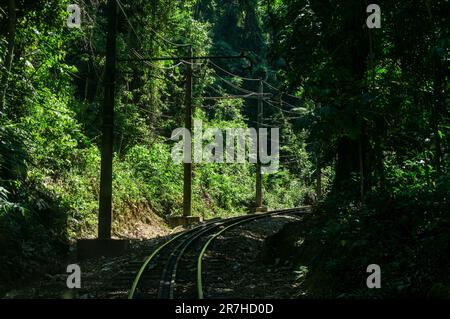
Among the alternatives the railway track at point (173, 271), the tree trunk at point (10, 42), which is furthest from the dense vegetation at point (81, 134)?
the railway track at point (173, 271)

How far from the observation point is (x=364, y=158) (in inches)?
408

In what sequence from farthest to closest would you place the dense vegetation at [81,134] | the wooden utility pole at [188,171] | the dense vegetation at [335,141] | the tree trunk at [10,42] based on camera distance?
1. the wooden utility pole at [188,171]
2. the dense vegetation at [81,134]
3. the tree trunk at [10,42]
4. the dense vegetation at [335,141]

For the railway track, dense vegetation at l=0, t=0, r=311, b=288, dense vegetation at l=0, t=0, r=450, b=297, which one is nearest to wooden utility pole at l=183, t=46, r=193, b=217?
dense vegetation at l=0, t=0, r=311, b=288

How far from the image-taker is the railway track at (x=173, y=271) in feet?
27.1

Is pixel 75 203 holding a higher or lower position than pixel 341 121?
lower

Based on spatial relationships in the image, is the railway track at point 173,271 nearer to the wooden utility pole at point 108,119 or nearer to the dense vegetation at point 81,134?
the wooden utility pole at point 108,119

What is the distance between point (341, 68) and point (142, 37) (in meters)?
14.4

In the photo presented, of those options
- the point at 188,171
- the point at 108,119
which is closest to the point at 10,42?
the point at 108,119

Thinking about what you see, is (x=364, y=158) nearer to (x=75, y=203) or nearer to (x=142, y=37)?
(x=75, y=203)

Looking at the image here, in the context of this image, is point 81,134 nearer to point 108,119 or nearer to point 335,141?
point 108,119

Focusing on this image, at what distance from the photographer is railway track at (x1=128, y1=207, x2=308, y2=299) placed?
8.27m

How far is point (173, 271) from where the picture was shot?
32.7ft

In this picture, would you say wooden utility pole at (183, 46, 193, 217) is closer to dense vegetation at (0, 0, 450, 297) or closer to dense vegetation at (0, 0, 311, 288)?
dense vegetation at (0, 0, 311, 288)
